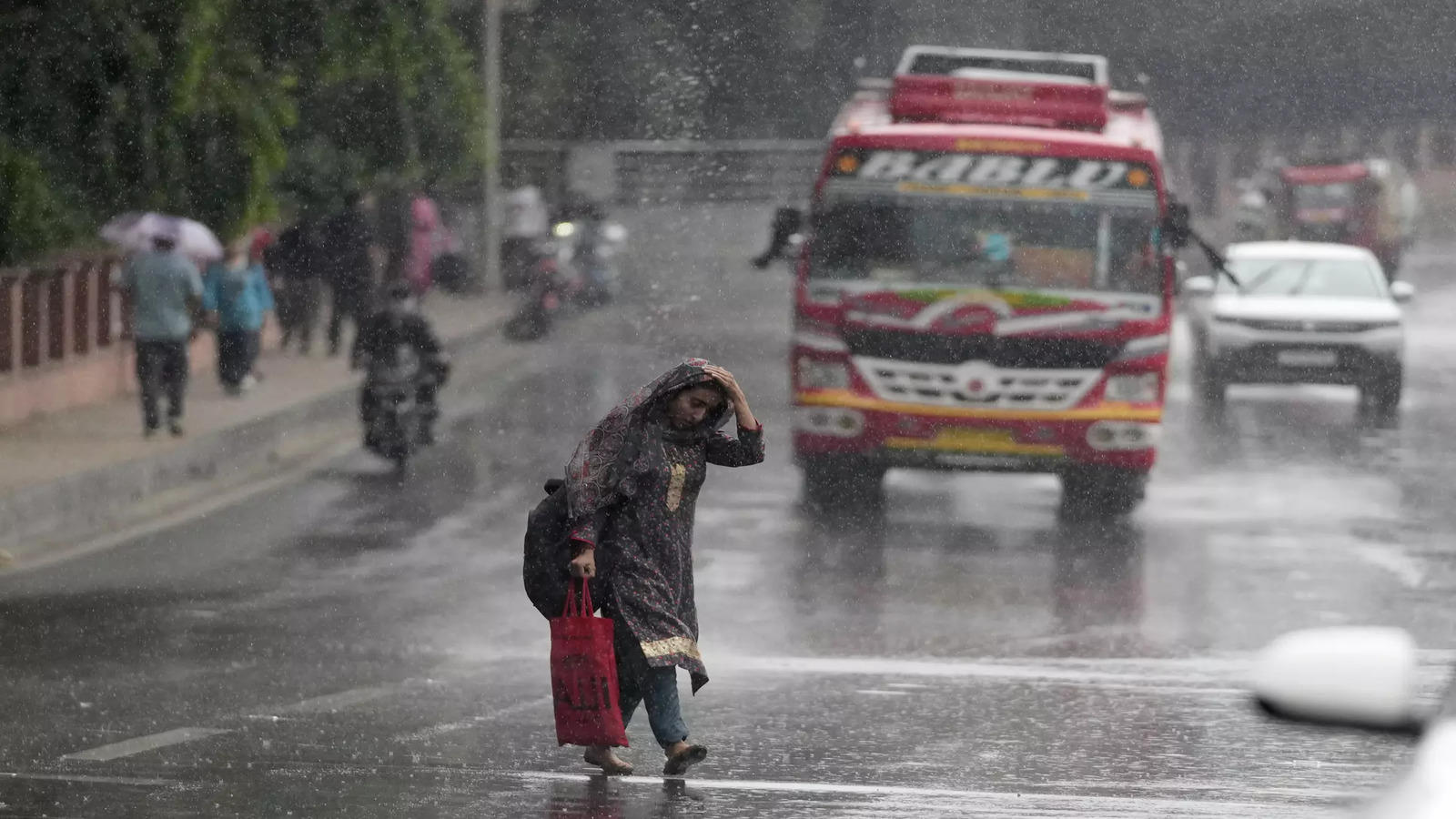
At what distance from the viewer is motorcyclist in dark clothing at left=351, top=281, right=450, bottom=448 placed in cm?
1574

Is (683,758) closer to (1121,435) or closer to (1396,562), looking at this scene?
(1396,562)

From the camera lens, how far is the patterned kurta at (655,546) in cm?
650

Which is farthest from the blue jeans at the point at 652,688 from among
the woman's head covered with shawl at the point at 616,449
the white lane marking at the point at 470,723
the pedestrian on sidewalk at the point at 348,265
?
the pedestrian on sidewalk at the point at 348,265

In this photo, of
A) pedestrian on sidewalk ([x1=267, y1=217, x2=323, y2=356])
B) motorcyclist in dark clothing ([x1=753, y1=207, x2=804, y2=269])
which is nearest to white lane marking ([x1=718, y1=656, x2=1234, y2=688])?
motorcyclist in dark clothing ([x1=753, y1=207, x2=804, y2=269])

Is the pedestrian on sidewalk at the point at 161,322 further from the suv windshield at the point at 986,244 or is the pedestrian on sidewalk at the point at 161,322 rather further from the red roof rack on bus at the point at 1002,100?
the red roof rack on bus at the point at 1002,100

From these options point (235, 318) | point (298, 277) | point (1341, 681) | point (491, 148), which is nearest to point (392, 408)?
point (235, 318)

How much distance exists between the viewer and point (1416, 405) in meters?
20.3

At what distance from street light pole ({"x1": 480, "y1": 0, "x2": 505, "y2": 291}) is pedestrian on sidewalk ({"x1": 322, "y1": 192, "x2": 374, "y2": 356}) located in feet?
19.3

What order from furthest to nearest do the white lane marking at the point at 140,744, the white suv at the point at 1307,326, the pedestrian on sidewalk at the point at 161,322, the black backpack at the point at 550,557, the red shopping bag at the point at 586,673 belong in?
1. the white suv at the point at 1307,326
2. the pedestrian on sidewalk at the point at 161,322
3. the white lane marking at the point at 140,744
4. the black backpack at the point at 550,557
5. the red shopping bag at the point at 586,673

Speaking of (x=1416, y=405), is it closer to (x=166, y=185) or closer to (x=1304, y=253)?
(x=1304, y=253)

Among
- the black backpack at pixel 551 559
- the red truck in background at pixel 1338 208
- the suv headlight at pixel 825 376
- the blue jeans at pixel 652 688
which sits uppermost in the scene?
the black backpack at pixel 551 559

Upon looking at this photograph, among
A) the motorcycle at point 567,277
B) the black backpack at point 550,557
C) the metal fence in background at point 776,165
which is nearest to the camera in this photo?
the black backpack at point 550,557

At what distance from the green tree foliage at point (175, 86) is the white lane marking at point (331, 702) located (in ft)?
25.3

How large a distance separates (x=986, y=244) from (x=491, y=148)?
1697 centimetres
